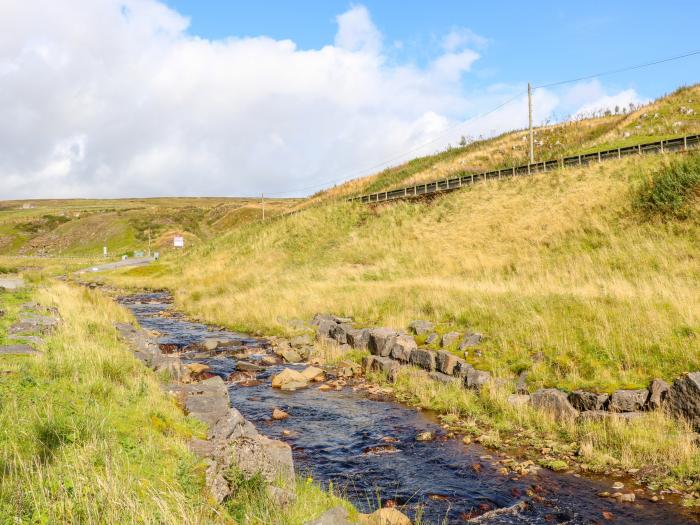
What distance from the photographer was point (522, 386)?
12.0 metres

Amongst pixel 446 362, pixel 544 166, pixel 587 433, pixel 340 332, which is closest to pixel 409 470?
pixel 587 433

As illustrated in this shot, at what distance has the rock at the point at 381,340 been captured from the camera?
16.4m

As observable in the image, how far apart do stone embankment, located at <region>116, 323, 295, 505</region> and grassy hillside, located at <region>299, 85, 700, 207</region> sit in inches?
1710

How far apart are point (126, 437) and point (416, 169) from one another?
205 feet

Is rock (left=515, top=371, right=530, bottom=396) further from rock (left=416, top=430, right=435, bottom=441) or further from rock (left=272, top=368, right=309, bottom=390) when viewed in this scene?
rock (left=272, top=368, right=309, bottom=390)

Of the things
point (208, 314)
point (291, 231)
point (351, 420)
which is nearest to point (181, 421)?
point (351, 420)

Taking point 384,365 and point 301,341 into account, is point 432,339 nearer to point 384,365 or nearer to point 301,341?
point 384,365

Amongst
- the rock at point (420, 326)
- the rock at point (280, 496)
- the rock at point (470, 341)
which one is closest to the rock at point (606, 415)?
the rock at point (470, 341)

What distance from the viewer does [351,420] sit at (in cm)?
1185

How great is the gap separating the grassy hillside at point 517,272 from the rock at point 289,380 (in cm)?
494

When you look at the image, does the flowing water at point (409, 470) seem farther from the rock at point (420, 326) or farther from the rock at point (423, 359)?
the rock at point (420, 326)

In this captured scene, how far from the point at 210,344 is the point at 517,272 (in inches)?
628

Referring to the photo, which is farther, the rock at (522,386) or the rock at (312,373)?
the rock at (312,373)

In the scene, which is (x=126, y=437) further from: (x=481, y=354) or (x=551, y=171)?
(x=551, y=171)
